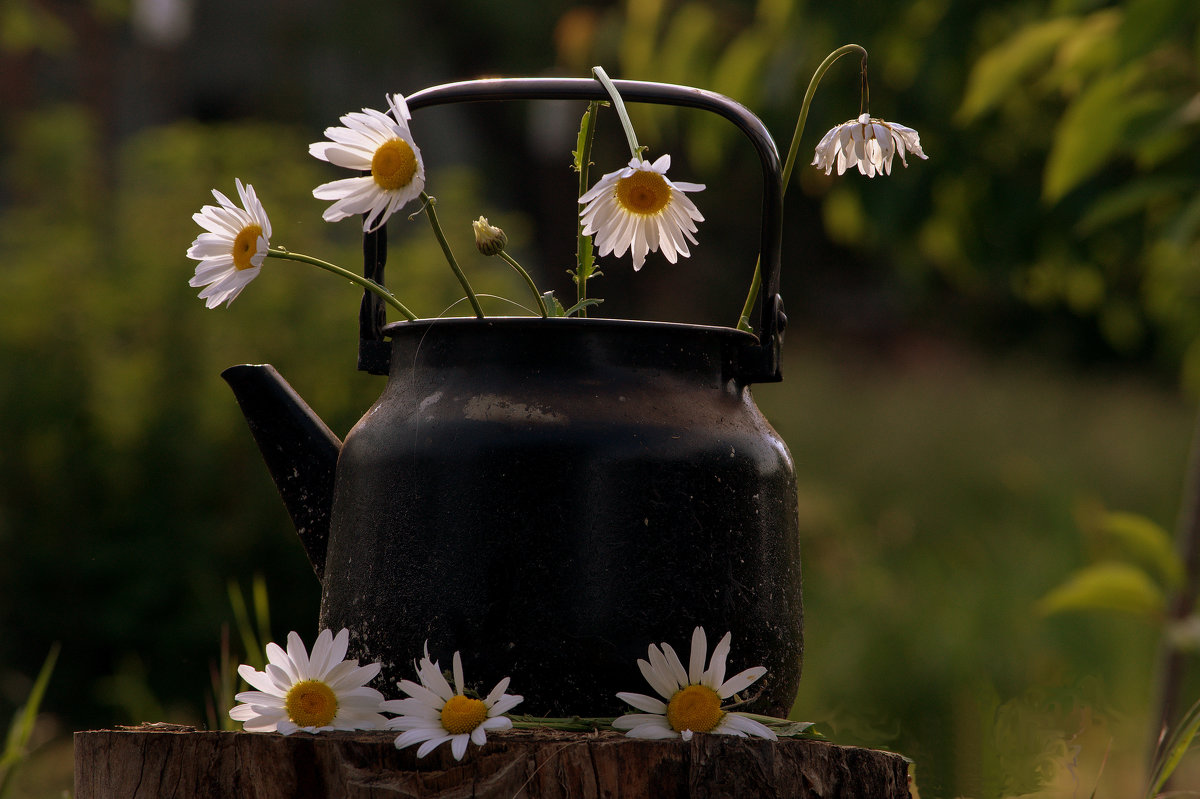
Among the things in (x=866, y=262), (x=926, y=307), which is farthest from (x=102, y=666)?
(x=866, y=262)

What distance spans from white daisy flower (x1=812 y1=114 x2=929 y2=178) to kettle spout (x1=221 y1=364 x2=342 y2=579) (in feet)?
2.17

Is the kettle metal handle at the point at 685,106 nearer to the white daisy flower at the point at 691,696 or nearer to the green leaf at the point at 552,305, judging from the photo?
the green leaf at the point at 552,305

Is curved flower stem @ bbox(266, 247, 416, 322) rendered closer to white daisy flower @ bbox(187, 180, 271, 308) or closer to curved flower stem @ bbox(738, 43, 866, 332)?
white daisy flower @ bbox(187, 180, 271, 308)

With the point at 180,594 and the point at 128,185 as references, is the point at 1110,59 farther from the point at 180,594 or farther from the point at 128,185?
the point at 128,185

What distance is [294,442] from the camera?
1.46 m

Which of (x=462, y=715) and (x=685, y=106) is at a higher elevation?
(x=685, y=106)

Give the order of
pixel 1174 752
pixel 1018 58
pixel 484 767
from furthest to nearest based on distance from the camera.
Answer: pixel 1018 58
pixel 1174 752
pixel 484 767

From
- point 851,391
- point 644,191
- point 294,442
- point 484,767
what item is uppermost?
point 644,191

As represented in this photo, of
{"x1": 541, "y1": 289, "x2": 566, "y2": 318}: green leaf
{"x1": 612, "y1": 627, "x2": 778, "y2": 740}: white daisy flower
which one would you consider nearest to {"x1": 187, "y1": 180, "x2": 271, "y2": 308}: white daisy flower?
{"x1": 541, "y1": 289, "x2": 566, "y2": 318}: green leaf

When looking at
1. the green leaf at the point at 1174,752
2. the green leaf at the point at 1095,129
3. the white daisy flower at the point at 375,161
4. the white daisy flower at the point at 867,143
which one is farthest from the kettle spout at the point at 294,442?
the green leaf at the point at 1095,129

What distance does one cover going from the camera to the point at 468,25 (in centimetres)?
1216

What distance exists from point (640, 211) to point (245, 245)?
41 centimetres

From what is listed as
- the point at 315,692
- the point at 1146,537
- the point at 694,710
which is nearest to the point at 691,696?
the point at 694,710

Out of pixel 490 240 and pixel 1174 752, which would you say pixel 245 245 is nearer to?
pixel 490 240
